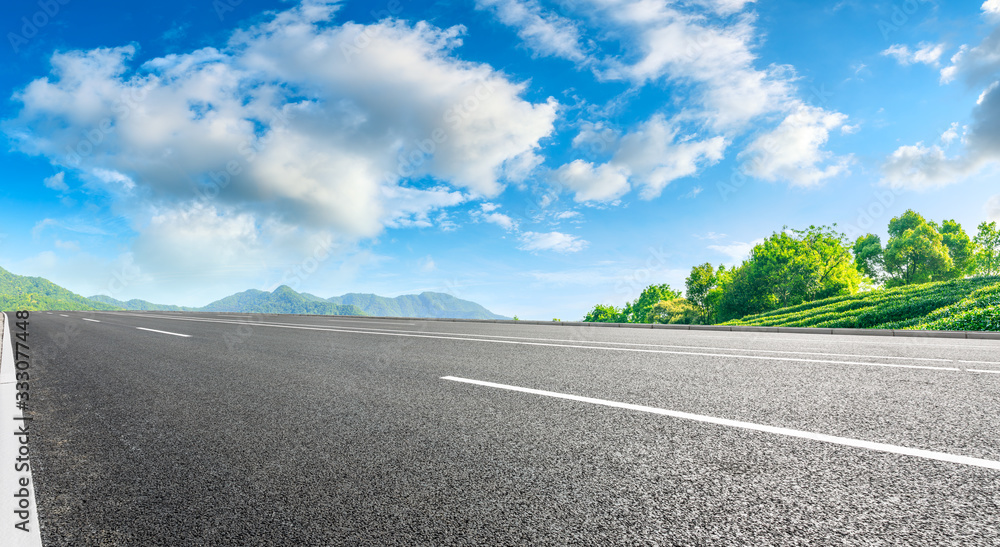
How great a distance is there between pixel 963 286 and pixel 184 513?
126 ft

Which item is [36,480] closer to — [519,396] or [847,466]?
[519,396]

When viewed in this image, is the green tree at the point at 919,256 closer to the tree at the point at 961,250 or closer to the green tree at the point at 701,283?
the tree at the point at 961,250

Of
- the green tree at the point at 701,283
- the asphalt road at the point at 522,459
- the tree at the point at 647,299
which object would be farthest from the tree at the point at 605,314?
the asphalt road at the point at 522,459

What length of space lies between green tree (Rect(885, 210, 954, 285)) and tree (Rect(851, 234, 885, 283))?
4.97m

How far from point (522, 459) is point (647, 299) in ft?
299

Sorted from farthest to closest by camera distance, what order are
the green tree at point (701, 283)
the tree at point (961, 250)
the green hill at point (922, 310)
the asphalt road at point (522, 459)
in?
1. the green tree at point (701, 283)
2. the tree at point (961, 250)
3. the green hill at point (922, 310)
4. the asphalt road at point (522, 459)

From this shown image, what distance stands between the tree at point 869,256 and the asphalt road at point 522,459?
203 ft

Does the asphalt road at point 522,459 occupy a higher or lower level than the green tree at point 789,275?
lower

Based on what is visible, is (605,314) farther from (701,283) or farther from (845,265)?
(845,265)

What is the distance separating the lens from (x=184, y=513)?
2277 millimetres

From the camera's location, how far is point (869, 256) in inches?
2183

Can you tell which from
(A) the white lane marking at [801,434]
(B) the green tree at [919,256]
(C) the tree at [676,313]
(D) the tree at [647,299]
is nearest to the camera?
(A) the white lane marking at [801,434]

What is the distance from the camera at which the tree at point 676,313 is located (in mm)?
57219

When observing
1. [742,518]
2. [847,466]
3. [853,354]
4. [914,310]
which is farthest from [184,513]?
[914,310]
